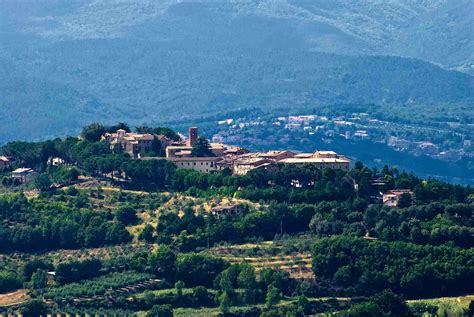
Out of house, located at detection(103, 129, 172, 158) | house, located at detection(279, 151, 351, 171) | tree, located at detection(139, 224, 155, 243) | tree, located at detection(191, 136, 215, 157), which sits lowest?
tree, located at detection(139, 224, 155, 243)

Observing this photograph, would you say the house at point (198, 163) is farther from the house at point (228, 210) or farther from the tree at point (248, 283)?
the tree at point (248, 283)

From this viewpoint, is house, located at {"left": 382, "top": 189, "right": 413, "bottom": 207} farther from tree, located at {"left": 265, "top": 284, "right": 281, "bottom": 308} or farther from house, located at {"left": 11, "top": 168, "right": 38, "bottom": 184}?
house, located at {"left": 11, "top": 168, "right": 38, "bottom": 184}

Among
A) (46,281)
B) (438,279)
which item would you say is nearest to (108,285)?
(46,281)

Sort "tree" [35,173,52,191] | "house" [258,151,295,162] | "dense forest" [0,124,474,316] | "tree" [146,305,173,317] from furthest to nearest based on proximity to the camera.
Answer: "house" [258,151,295,162] < "tree" [35,173,52,191] < "dense forest" [0,124,474,316] < "tree" [146,305,173,317]

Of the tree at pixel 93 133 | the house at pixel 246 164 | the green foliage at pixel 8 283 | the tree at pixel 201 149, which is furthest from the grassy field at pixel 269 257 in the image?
the tree at pixel 93 133

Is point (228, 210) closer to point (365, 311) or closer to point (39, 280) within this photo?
point (39, 280)

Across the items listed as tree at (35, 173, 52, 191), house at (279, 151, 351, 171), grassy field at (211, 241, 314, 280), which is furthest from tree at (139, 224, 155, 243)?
house at (279, 151, 351, 171)

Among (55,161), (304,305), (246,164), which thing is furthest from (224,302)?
(55,161)
